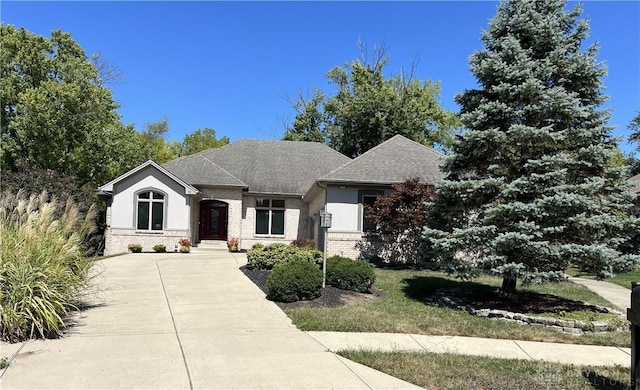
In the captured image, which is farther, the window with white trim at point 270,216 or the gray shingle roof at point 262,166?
the window with white trim at point 270,216

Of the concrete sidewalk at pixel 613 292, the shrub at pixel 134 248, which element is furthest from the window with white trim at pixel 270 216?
the concrete sidewalk at pixel 613 292

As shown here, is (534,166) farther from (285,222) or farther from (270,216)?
(270,216)

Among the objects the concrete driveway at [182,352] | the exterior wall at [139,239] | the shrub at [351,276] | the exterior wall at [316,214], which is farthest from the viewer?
the exterior wall at [139,239]

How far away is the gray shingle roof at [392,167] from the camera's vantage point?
19.3 metres

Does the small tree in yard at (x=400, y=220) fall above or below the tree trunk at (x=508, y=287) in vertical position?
above

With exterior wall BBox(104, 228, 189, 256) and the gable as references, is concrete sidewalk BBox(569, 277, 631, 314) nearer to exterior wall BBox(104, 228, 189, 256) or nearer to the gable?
the gable

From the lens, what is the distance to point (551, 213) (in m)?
9.56

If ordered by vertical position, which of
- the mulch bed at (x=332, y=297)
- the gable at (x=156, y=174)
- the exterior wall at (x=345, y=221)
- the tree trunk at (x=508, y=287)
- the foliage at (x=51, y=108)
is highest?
the foliage at (x=51, y=108)

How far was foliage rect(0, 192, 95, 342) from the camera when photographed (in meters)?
6.57

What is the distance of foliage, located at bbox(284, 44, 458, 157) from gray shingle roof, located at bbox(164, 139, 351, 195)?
26.4 ft

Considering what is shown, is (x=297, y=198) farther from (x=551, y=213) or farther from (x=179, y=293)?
(x=551, y=213)

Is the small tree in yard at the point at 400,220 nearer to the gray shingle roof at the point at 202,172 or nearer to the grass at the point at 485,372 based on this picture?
the gray shingle roof at the point at 202,172

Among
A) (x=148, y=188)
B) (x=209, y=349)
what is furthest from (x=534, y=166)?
(x=148, y=188)

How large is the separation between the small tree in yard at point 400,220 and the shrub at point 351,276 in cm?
506
